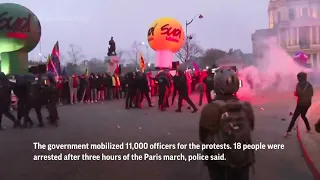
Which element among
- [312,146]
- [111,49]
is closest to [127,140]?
[312,146]

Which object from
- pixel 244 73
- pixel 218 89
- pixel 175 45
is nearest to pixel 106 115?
pixel 218 89

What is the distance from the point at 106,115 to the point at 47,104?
9.37 ft

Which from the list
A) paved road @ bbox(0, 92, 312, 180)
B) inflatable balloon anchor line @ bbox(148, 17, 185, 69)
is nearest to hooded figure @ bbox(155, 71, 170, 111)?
paved road @ bbox(0, 92, 312, 180)

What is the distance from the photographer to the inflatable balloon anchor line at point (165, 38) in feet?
89.9

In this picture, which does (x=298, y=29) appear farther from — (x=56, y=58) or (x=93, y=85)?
(x=56, y=58)

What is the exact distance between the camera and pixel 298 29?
2406 centimetres

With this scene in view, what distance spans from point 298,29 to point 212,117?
22.6 meters

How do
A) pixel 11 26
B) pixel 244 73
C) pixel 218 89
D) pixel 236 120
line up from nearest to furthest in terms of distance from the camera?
pixel 236 120 → pixel 218 89 → pixel 11 26 → pixel 244 73

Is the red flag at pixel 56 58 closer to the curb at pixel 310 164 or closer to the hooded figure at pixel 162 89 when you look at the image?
the hooded figure at pixel 162 89

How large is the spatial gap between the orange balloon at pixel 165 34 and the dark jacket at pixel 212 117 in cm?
2394

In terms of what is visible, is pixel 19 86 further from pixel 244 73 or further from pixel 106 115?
pixel 244 73

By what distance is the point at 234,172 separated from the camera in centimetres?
356

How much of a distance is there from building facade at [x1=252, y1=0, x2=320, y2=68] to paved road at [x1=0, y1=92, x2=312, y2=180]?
6299mm

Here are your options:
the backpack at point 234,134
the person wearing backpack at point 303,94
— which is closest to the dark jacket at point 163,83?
the person wearing backpack at point 303,94
